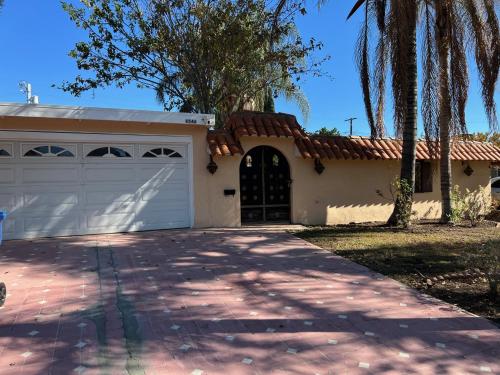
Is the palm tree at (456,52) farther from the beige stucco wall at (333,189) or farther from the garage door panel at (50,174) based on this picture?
the garage door panel at (50,174)

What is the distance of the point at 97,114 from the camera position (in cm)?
980

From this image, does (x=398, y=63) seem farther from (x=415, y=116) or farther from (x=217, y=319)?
(x=217, y=319)

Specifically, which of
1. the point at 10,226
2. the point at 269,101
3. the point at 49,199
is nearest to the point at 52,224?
the point at 49,199

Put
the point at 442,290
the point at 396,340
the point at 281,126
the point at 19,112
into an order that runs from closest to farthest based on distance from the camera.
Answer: the point at 396,340 → the point at 442,290 → the point at 19,112 → the point at 281,126

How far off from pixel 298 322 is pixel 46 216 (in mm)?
7459

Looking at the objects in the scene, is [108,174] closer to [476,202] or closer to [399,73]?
[399,73]

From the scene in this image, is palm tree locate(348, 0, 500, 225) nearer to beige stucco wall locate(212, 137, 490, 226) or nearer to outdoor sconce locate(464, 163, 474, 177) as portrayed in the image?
beige stucco wall locate(212, 137, 490, 226)

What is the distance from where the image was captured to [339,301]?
5184 mm

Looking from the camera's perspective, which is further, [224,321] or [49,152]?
[49,152]

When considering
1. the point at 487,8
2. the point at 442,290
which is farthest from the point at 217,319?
the point at 487,8

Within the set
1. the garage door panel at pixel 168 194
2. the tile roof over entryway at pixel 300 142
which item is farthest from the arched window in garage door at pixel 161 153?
the tile roof over entryway at pixel 300 142

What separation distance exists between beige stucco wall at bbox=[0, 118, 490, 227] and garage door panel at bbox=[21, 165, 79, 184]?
35.6 inches

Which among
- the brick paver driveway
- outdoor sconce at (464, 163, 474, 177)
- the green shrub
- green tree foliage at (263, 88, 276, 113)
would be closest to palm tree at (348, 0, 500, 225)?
A: the green shrub

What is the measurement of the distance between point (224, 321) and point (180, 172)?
7006 millimetres
